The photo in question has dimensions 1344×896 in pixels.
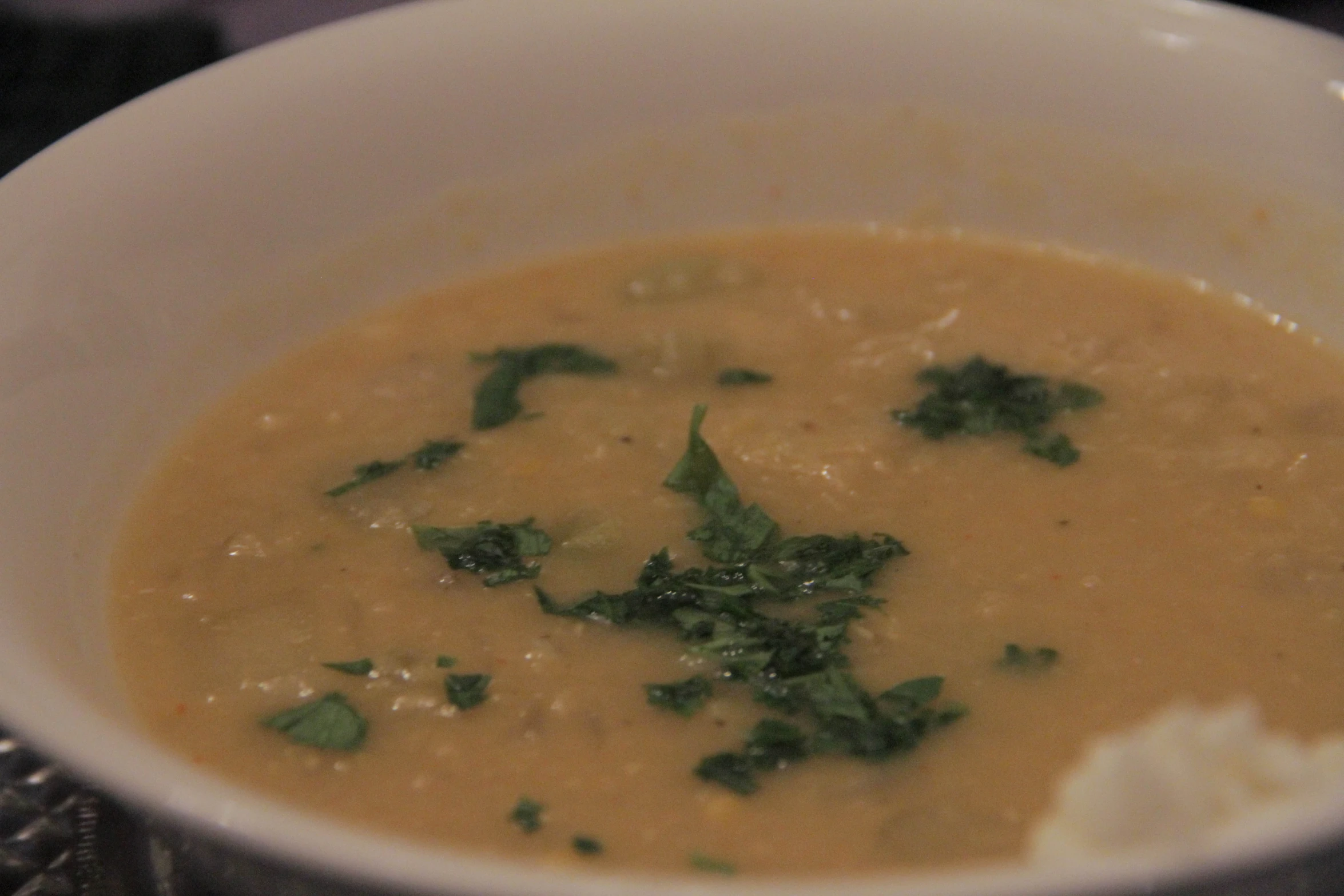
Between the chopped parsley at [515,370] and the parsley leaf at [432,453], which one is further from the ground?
the chopped parsley at [515,370]

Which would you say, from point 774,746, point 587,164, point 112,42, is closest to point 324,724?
point 774,746

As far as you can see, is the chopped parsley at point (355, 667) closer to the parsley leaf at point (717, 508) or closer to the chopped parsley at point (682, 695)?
the chopped parsley at point (682, 695)

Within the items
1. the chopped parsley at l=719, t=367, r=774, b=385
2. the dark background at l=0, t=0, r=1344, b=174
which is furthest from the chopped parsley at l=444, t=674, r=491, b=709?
the dark background at l=0, t=0, r=1344, b=174

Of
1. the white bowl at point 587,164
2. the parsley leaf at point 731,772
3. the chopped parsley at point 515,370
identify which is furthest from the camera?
the chopped parsley at point 515,370

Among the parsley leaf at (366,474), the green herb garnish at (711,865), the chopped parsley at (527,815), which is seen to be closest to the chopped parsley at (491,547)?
the parsley leaf at (366,474)

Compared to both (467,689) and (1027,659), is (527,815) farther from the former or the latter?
(1027,659)

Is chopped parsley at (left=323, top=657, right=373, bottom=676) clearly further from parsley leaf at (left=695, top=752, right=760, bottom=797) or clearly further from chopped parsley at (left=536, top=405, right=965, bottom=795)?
parsley leaf at (left=695, top=752, right=760, bottom=797)

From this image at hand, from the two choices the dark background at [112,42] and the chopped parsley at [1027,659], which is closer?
the chopped parsley at [1027,659]
